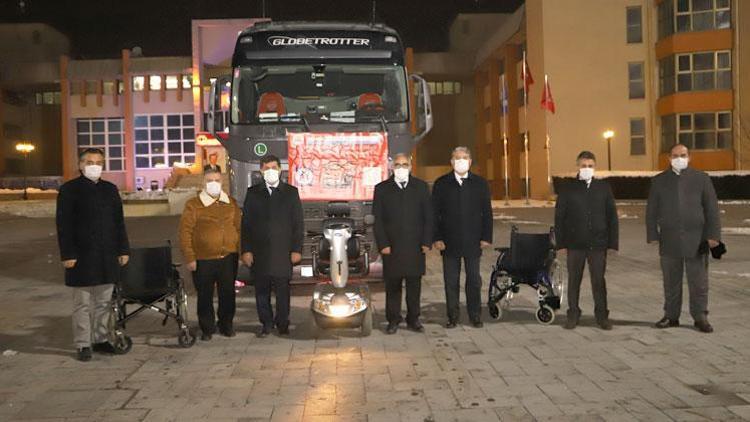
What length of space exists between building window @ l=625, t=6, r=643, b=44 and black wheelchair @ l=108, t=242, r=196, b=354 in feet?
127

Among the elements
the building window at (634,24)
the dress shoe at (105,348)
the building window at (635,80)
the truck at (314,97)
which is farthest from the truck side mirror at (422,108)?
the building window at (634,24)

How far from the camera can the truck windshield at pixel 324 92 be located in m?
10.7

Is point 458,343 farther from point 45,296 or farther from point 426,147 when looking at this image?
point 426,147

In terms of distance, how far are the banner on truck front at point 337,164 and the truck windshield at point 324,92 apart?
0.57 m

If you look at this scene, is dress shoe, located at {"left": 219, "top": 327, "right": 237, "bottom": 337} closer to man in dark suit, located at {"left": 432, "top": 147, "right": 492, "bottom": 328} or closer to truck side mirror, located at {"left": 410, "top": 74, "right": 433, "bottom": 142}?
man in dark suit, located at {"left": 432, "top": 147, "right": 492, "bottom": 328}

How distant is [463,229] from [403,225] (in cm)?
71

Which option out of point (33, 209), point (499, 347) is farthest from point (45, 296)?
point (33, 209)

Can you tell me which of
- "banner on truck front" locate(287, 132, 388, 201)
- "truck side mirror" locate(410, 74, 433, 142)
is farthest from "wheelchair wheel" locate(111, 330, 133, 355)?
"truck side mirror" locate(410, 74, 433, 142)

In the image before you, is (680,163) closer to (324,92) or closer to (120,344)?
(324,92)

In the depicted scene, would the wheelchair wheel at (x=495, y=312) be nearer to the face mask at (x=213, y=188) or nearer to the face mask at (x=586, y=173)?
the face mask at (x=586, y=173)

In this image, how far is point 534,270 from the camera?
29.1ft

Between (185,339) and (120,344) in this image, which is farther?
(185,339)

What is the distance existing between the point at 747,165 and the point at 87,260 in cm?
3925

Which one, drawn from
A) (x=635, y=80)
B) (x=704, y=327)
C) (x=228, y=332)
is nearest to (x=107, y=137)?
(x=635, y=80)
